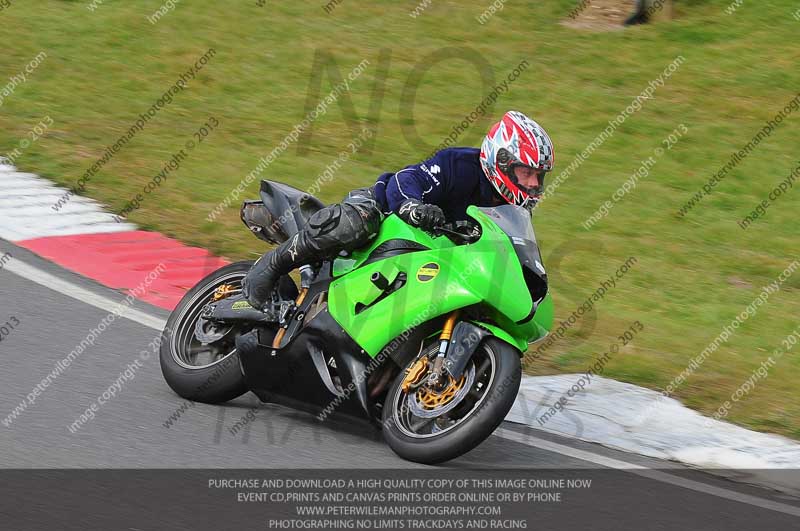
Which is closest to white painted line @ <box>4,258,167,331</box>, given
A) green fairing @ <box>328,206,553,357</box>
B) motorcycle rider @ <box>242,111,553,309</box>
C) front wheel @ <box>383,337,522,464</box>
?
motorcycle rider @ <box>242,111,553,309</box>

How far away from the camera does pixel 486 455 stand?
5789 mm

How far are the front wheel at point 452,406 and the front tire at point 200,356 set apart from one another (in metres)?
1.01

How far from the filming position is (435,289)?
5395 millimetres

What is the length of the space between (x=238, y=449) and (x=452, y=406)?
107cm

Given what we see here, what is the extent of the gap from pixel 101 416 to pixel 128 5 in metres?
11.8

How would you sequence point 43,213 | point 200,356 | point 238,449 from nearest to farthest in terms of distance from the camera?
point 238,449 < point 200,356 < point 43,213

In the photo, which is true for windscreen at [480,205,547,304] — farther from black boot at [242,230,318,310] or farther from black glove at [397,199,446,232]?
black boot at [242,230,318,310]

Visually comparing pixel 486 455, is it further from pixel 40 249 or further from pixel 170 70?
pixel 170 70

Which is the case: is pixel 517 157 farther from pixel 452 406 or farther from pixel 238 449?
pixel 238 449

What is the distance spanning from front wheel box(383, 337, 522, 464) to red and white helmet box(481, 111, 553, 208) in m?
0.75

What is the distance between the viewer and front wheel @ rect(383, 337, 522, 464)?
5.15 meters

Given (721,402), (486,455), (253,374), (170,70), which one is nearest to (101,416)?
(253,374)

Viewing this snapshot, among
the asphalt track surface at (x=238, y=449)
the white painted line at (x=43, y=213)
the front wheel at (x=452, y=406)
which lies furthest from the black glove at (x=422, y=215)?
the white painted line at (x=43, y=213)

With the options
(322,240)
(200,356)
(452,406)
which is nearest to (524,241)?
(452,406)
